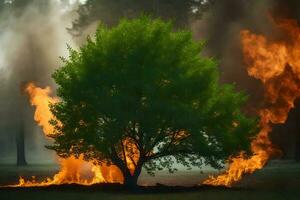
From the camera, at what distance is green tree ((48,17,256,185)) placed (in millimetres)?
29156

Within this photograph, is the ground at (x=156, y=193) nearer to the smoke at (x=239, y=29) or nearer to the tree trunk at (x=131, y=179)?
the tree trunk at (x=131, y=179)

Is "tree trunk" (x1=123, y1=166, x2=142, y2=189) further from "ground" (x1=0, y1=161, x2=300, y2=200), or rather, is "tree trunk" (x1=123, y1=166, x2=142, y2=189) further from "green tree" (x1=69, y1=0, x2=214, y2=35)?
"green tree" (x1=69, y1=0, x2=214, y2=35)

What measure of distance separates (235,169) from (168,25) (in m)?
10.7

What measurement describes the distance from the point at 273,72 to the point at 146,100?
12808mm

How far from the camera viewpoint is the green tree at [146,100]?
2916cm

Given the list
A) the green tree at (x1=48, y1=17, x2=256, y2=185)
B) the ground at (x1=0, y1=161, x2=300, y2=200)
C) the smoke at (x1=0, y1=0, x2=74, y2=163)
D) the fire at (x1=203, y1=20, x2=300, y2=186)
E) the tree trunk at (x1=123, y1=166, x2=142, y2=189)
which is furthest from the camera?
the smoke at (x1=0, y1=0, x2=74, y2=163)

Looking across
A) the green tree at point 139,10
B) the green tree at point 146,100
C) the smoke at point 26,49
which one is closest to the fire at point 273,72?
the green tree at point 146,100

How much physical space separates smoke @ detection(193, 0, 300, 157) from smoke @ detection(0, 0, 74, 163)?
18277 mm

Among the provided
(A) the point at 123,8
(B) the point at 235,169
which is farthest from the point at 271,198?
(A) the point at 123,8

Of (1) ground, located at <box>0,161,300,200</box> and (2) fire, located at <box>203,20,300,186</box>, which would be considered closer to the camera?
(1) ground, located at <box>0,161,300,200</box>

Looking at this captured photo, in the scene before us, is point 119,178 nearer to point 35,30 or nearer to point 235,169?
point 235,169

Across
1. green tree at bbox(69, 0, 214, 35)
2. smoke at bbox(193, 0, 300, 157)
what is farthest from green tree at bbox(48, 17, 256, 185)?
green tree at bbox(69, 0, 214, 35)

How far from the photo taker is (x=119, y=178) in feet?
123

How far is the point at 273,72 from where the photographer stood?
3884 cm
